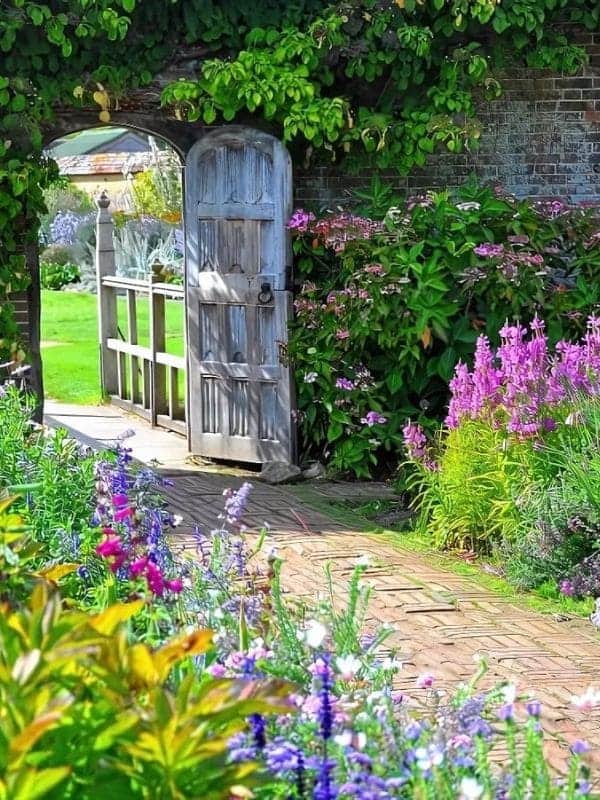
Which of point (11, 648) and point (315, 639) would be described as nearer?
point (11, 648)

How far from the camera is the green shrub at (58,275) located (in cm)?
2358

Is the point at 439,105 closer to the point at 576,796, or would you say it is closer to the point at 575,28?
the point at 575,28

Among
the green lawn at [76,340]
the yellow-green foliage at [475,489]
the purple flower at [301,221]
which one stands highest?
the purple flower at [301,221]

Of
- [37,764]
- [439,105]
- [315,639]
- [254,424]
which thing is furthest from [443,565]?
[37,764]

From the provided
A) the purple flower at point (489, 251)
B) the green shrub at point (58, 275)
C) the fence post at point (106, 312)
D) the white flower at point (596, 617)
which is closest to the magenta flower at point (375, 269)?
the purple flower at point (489, 251)

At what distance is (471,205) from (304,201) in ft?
4.26

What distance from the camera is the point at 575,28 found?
8.97 metres

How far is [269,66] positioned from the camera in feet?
26.3

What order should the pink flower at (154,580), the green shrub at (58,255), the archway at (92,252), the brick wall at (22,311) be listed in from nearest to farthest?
the pink flower at (154,580) → the brick wall at (22,311) → the archway at (92,252) → the green shrub at (58,255)

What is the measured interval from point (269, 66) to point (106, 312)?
448 centimetres

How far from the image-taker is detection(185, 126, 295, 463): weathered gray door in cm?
852

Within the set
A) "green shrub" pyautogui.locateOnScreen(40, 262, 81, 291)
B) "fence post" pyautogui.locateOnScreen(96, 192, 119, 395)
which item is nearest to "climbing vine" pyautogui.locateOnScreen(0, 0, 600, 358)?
"fence post" pyautogui.locateOnScreen(96, 192, 119, 395)

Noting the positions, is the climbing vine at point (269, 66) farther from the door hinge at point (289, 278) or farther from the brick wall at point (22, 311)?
the door hinge at point (289, 278)

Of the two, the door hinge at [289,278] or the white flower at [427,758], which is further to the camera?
the door hinge at [289,278]
